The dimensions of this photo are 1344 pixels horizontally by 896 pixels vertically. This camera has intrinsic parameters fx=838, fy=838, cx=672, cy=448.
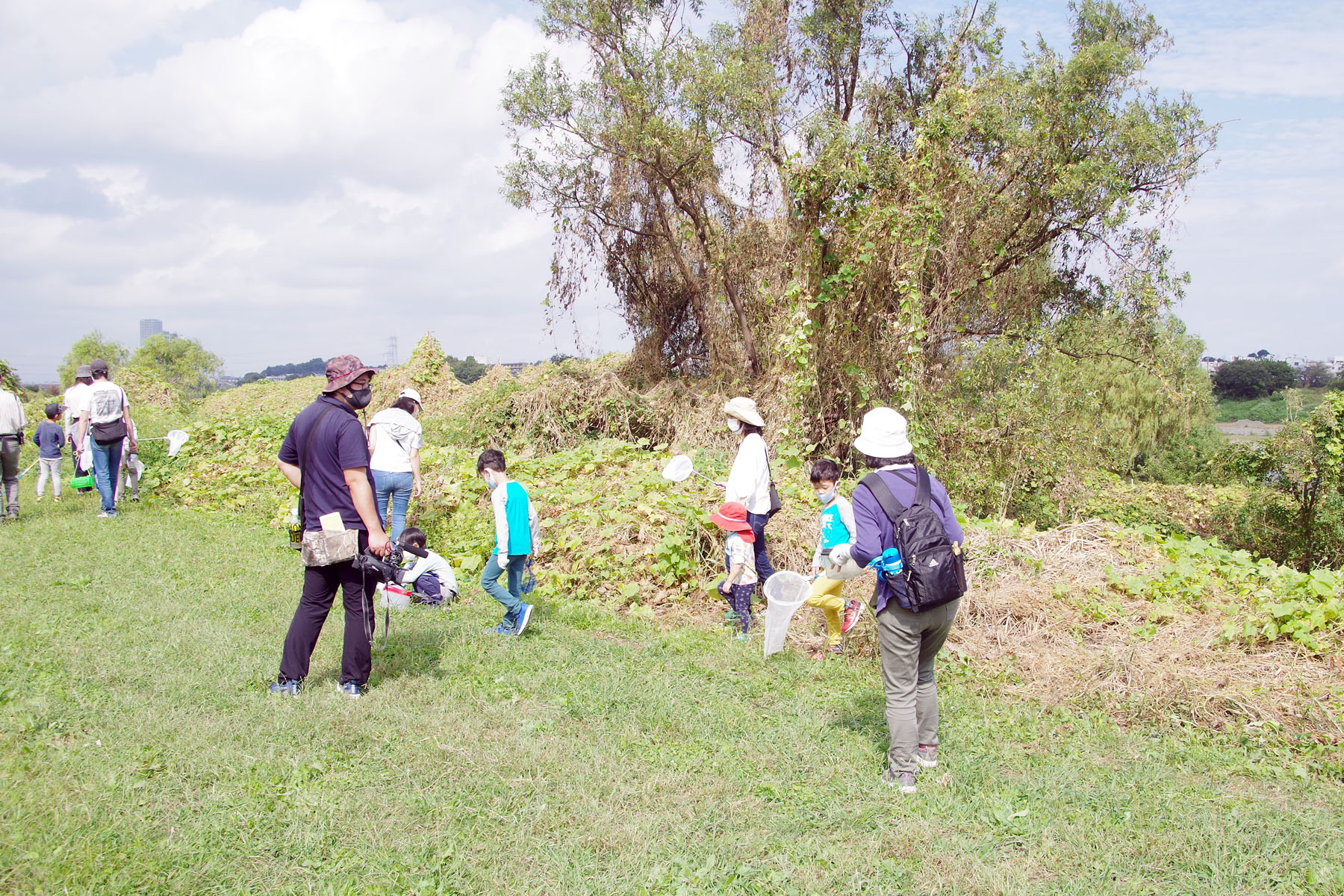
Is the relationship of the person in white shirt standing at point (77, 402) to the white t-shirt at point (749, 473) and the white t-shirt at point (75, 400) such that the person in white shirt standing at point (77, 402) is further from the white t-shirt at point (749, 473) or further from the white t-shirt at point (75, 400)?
the white t-shirt at point (749, 473)

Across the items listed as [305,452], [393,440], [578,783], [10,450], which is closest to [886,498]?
[578,783]

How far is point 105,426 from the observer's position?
30.9 feet

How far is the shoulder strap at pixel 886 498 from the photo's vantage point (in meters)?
3.87

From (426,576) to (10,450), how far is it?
6017 mm

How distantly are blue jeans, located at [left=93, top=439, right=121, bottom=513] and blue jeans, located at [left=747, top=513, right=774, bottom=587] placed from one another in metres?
7.72

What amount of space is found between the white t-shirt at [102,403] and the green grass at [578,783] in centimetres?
453

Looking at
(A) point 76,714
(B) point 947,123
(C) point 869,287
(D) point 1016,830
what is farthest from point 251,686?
(B) point 947,123

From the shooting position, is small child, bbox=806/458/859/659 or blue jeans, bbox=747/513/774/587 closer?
small child, bbox=806/458/859/659

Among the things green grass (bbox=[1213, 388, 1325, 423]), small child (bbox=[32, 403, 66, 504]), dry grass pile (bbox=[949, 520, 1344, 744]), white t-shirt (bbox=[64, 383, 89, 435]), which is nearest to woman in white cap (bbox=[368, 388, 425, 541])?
white t-shirt (bbox=[64, 383, 89, 435])

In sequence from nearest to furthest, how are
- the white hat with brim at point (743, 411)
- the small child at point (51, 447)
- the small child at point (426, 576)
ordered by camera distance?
the white hat with brim at point (743, 411)
the small child at point (426, 576)
the small child at point (51, 447)

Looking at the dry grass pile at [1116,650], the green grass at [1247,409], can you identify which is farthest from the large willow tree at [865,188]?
the green grass at [1247,409]

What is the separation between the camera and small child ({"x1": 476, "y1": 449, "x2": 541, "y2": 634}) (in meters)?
5.95

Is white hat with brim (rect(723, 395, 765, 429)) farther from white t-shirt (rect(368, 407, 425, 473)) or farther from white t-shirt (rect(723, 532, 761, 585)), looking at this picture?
white t-shirt (rect(368, 407, 425, 473))

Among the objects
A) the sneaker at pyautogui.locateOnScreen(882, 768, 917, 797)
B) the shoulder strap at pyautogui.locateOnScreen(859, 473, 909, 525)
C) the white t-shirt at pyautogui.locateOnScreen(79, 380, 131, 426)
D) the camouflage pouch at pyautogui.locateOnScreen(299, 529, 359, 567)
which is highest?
the white t-shirt at pyautogui.locateOnScreen(79, 380, 131, 426)
